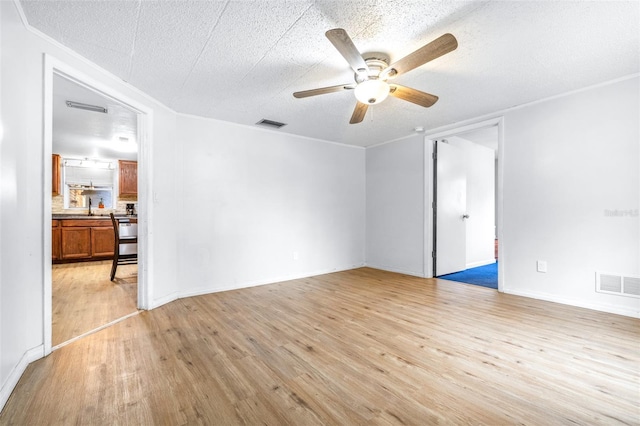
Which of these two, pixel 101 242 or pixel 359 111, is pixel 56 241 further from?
pixel 359 111

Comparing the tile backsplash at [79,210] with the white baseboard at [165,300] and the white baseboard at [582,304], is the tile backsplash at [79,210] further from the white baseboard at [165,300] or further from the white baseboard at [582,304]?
the white baseboard at [582,304]

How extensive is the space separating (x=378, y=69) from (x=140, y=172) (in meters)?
2.55

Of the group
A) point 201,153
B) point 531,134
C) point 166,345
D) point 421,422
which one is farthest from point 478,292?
point 201,153

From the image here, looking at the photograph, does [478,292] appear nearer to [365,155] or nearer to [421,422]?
[421,422]

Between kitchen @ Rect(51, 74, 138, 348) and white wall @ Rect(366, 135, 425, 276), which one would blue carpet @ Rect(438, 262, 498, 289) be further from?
kitchen @ Rect(51, 74, 138, 348)

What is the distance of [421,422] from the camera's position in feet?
4.32

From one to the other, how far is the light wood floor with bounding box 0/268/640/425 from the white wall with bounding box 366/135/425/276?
1.67m

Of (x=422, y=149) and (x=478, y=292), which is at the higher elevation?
(x=422, y=149)

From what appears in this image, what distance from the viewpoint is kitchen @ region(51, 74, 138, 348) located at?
281 centimetres

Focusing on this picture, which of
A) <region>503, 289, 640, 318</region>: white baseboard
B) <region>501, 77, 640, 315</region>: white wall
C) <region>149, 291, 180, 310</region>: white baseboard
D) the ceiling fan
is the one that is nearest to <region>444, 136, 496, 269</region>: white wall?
<region>501, 77, 640, 315</region>: white wall

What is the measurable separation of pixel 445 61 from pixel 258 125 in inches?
97.4

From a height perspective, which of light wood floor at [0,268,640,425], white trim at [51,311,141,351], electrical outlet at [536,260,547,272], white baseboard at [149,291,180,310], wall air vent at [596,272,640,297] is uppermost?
electrical outlet at [536,260,547,272]

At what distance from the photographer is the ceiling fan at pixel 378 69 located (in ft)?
5.36

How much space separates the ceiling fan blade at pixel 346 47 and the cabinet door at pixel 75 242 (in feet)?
20.7
